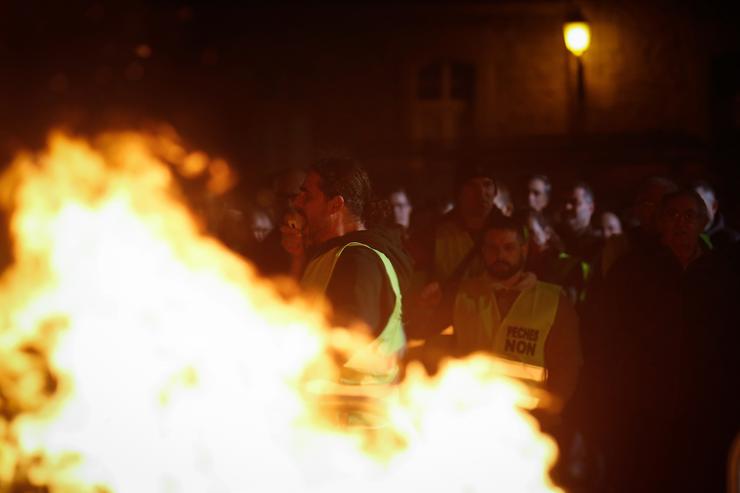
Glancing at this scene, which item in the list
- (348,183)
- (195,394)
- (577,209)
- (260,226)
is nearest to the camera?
(348,183)

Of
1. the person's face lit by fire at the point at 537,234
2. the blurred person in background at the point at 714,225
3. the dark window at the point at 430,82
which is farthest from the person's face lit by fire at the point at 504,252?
the dark window at the point at 430,82

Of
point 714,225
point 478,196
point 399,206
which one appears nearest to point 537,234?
point 478,196

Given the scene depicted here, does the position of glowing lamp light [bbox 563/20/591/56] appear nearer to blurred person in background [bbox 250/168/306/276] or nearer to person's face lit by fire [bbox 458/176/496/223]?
person's face lit by fire [bbox 458/176/496/223]

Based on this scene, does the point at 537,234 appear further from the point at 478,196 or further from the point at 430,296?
the point at 430,296

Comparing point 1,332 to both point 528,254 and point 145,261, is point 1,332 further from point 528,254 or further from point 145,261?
point 528,254

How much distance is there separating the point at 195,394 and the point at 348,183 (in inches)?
66.9

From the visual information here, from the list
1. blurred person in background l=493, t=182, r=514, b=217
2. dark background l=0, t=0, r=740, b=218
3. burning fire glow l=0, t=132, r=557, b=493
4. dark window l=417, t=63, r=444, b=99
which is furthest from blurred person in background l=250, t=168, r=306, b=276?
dark window l=417, t=63, r=444, b=99

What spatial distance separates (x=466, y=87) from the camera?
1975 centimetres

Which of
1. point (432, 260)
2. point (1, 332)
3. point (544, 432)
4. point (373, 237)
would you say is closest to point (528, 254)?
point (432, 260)

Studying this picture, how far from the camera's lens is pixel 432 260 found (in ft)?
23.0

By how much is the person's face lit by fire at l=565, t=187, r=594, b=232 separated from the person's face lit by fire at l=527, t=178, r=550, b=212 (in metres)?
0.31

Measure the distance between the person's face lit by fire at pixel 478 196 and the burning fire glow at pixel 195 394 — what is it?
1369 millimetres

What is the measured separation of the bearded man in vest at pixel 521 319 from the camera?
19.4 feet

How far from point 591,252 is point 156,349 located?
3.34m
